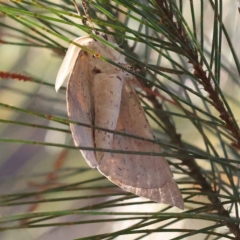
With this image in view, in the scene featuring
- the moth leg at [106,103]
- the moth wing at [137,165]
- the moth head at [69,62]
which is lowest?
the moth wing at [137,165]

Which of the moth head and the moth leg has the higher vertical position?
the moth head

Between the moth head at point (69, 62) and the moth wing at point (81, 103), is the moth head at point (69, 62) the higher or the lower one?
the higher one

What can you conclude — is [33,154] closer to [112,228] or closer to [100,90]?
[112,228]

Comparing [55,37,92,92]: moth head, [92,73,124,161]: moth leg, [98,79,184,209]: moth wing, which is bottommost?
[98,79,184,209]: moth wing

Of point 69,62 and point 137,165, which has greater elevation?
point 69,62

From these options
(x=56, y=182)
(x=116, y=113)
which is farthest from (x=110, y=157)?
(x=56, y=182)
